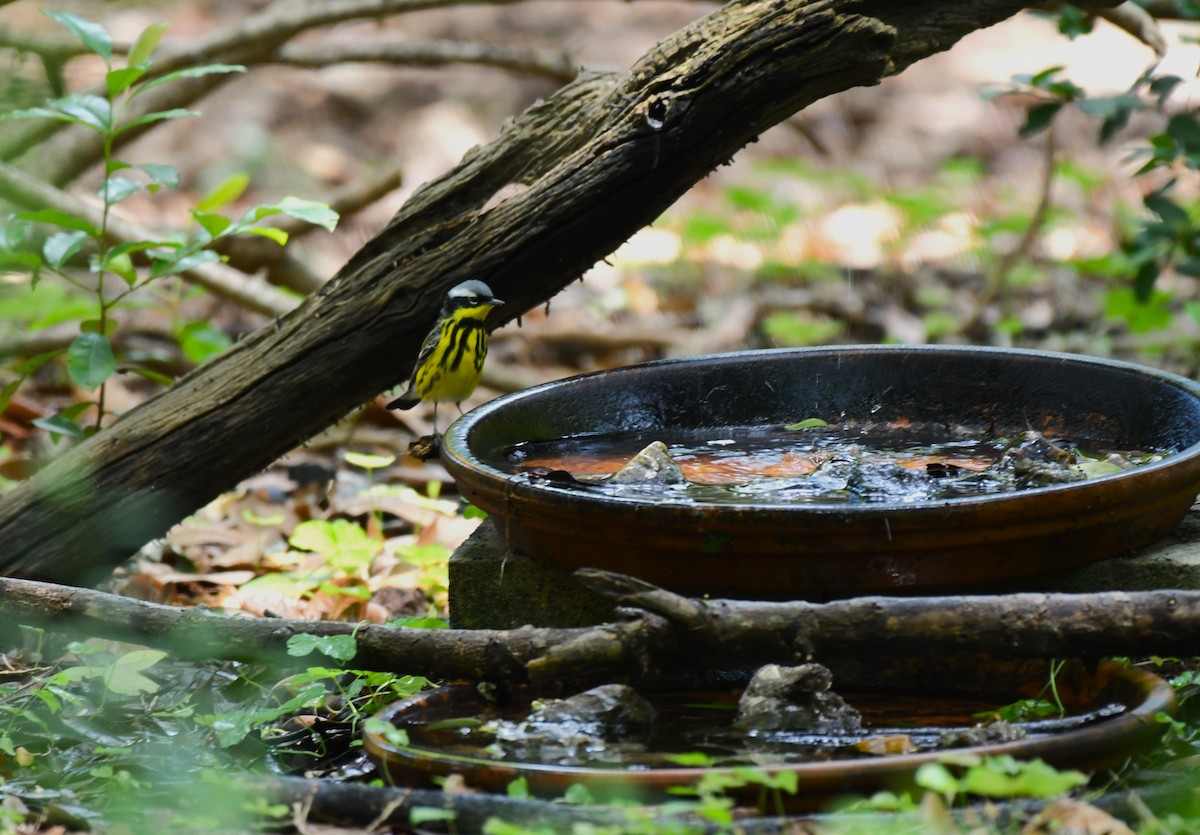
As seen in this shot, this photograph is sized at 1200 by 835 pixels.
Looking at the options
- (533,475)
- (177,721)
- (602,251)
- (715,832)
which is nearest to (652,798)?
(715,832)

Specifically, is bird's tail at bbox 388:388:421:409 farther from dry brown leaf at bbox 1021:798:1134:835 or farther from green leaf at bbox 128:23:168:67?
dry brown leaf at bbox 1021:798:1134:835

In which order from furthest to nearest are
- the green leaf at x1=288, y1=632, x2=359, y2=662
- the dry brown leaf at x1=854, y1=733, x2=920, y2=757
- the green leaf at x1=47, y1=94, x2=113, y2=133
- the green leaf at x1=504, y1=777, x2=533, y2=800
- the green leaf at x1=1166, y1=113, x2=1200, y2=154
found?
1. the green leaf at x1=1166, y1=113, x2=1200, y2=154
2. the green leaf at x1=47, y1=94, x2=113, y2=133
3. the green leaf at x1=288, y1=632, x2=359, y2=662
4. the dry brown leaf at x1=854, y1=733, x2=920, y2=757
5. the green leaf at x1=504, y1=777, x2=533, y2=800

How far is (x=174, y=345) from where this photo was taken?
7.30 m

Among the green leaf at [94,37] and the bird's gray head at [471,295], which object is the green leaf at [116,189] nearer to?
the green leaf at [94,37]

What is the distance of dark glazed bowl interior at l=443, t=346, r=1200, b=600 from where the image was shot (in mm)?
2770

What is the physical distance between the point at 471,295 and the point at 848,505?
57.3 inches

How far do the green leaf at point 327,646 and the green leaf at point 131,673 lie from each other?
1.35ft

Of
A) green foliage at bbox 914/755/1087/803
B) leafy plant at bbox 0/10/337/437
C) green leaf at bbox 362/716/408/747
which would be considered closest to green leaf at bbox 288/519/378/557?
leafy plant at bbox 0/10/337/437

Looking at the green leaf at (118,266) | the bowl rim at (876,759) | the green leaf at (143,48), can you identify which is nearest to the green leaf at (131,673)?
the bowl rim at (876,759)

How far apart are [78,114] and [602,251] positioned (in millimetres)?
1562

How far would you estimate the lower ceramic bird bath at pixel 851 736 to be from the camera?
2.33 m

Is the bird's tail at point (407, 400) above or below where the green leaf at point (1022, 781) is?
below

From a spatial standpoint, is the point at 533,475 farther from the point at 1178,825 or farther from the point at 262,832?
the point at 1178,825

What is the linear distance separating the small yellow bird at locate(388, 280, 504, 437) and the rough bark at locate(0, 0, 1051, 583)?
0.05m
